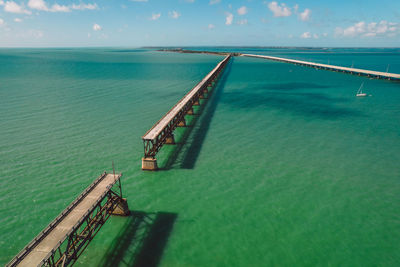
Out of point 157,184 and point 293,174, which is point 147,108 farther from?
point 293,174

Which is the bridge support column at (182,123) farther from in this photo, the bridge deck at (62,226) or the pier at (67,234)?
A: the bridge deck at (62,226)

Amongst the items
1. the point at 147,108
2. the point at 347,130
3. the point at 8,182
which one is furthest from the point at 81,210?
the point at 347,130

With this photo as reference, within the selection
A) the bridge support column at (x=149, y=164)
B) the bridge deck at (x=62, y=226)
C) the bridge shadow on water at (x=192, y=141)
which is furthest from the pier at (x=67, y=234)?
the bridge shadow on water at (x=192, y=141)

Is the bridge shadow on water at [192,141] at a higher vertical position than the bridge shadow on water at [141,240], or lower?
higher

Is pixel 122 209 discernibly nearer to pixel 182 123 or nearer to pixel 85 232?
pixel 85 232

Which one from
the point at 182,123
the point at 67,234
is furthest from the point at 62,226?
the point at 182,123

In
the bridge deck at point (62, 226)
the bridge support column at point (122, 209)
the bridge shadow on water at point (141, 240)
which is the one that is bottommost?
the bridge shadow on water at point (141, 240)
